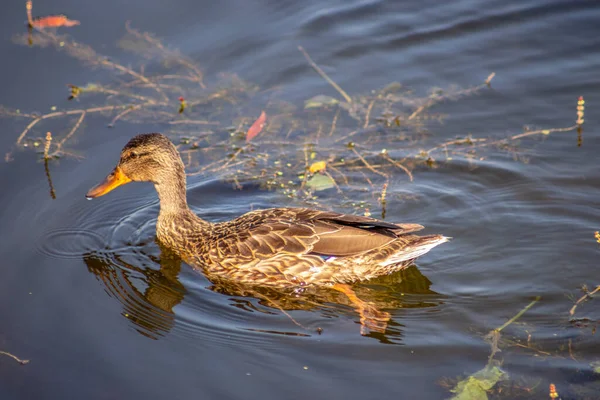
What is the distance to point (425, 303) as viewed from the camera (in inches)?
240

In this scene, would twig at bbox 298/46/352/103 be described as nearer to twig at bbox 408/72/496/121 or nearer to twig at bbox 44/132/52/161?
twig at bbox 408/72/496/121

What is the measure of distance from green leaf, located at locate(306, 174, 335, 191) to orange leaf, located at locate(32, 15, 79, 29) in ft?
14.2

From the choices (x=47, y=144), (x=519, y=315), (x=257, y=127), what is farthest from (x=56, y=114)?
(x=519, y=315)

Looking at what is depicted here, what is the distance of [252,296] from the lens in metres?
6.30

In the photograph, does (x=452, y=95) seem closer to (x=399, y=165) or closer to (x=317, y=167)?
(x=399, y=165)

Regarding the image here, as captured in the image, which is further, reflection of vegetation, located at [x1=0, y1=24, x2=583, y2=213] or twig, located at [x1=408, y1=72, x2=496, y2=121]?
twig, located at [x1=408, y1=72, x2=496, y2=121]

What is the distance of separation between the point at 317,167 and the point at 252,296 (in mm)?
2049

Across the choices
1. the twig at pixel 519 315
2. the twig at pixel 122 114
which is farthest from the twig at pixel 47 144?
the twig at pixel 519 315

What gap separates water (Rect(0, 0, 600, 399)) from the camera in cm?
538

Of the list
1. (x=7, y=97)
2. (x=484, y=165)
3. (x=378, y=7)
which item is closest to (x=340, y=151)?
(x=484, y=165)

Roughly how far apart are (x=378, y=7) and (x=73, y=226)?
5552 mm

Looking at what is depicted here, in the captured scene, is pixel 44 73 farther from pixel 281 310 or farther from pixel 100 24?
pixel 281 310

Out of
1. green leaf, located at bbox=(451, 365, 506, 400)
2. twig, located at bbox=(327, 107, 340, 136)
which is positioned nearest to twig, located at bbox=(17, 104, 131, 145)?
twig, located at bbox=(327, 107, 340, 136)

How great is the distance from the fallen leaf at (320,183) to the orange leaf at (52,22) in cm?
432
